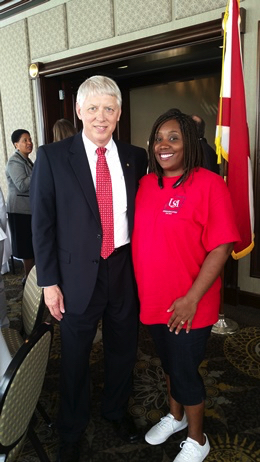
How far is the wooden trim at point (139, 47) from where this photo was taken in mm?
3067

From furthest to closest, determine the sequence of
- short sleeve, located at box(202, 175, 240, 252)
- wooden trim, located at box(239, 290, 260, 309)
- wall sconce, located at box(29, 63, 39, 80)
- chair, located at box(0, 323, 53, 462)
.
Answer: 1. wall sconce, located at box(29, 63, 39, 80)
2. wooden trim, located at box(239, 290, 260, 309)
3. short sleeve, located at box(202, 175, 240, 252)
4. chair, located at box(0, 323, 53, 462)

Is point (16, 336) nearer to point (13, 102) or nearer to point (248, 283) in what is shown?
point (248, 283)

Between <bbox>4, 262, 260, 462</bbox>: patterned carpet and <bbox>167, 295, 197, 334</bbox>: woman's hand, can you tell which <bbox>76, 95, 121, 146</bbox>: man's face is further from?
<bbox>4, 262, 260, 462</bbox>: patterned carpet

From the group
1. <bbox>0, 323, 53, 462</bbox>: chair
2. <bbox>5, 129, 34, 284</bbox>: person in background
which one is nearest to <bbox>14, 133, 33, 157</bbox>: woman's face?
<bbox>5, 129, 34, 284</bbox>: person in background

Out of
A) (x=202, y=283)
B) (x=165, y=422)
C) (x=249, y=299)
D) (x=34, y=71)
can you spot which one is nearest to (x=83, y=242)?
(x=202, y=283)

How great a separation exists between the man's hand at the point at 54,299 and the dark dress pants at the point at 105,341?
0.16ft

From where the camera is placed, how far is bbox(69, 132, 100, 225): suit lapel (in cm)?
145

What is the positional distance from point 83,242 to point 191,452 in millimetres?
1047

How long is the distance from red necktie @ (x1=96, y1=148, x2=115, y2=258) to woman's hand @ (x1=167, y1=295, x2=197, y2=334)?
378 mm

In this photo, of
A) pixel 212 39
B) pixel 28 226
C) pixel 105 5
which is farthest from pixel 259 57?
pixel 28 226

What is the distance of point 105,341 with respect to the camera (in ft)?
5.97

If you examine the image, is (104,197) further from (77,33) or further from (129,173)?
(77,33)

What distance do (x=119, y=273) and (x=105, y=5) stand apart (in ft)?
10.7

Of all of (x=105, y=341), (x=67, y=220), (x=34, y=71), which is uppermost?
(x=34, y=71)
